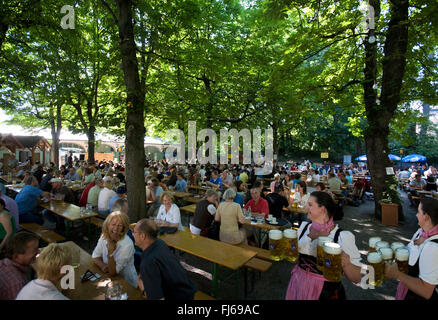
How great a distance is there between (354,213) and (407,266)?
821cm

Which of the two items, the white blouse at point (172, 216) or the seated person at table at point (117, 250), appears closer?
the seated person at table at point (117, 250)

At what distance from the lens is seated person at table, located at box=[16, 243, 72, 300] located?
66.6 inches

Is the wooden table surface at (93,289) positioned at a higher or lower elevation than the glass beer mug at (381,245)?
lower

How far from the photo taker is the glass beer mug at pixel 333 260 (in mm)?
1500

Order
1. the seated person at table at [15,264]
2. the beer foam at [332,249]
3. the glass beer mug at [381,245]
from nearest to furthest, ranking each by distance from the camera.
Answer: the beer foam at [332,249]
the glass beer mug at [381,245]
the seated person at table at [15,264]

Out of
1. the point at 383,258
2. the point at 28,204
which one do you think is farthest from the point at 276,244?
the point at 28,204

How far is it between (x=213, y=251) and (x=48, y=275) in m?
1.91

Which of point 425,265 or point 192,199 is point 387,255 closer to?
point 425,265

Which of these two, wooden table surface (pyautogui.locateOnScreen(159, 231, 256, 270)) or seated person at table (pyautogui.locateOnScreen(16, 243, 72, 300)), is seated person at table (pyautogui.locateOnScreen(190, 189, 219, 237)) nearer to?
wooden table surface (pyautogui.locateOnScreen(159, 231, 256, 270))

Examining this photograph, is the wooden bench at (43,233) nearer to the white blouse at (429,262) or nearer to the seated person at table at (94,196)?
the seated person at table at (94,196)

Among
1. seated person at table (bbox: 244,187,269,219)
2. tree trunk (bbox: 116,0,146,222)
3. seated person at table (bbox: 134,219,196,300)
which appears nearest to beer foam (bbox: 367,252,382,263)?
seated person at table (bbox: 134,219,196,300)

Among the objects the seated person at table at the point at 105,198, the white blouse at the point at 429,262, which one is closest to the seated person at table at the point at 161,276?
the white blouse at the point at 429,262

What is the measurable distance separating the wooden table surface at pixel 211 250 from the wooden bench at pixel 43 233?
2.10 meters
